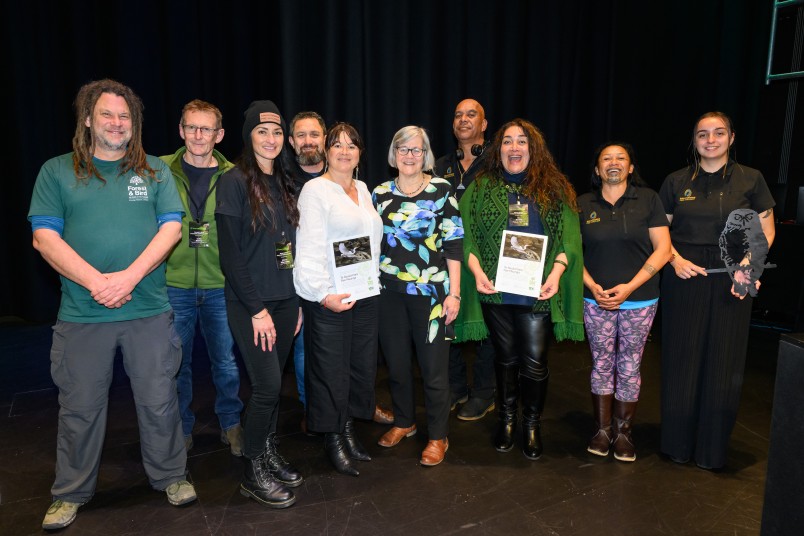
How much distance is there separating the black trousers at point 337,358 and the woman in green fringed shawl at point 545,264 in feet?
1.72

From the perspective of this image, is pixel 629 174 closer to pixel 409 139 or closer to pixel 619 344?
pixel 619 344

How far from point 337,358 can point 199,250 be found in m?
0.81

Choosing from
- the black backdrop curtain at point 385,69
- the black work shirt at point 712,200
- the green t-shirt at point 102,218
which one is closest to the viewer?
the green t-shirt at point 102,218

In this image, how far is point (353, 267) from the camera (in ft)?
7.66

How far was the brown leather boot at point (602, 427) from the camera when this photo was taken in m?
2.77

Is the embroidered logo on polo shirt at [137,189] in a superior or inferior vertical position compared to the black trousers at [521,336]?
superior

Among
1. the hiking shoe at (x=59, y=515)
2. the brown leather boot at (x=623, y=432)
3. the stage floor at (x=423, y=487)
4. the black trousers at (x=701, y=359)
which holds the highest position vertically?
the black trousers at (x=701, y=359)

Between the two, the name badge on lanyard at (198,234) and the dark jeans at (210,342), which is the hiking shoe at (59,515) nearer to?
the dark jeans at (210,342)

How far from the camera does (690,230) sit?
2594 mm

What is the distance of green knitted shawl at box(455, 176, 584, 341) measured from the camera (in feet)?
8.54

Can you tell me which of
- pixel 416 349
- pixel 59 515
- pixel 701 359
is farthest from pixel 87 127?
pixel 701 359

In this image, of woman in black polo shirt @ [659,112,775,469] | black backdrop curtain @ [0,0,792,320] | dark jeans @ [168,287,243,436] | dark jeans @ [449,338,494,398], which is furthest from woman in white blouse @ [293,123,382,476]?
black backdrop curtain @ [0,0,792,320]

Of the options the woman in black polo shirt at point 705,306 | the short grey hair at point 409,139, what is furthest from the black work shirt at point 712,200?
the short grey hair at point 409,139

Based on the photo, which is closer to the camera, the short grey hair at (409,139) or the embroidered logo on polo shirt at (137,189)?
the embroidered logo on polo shirt at (137,189)
